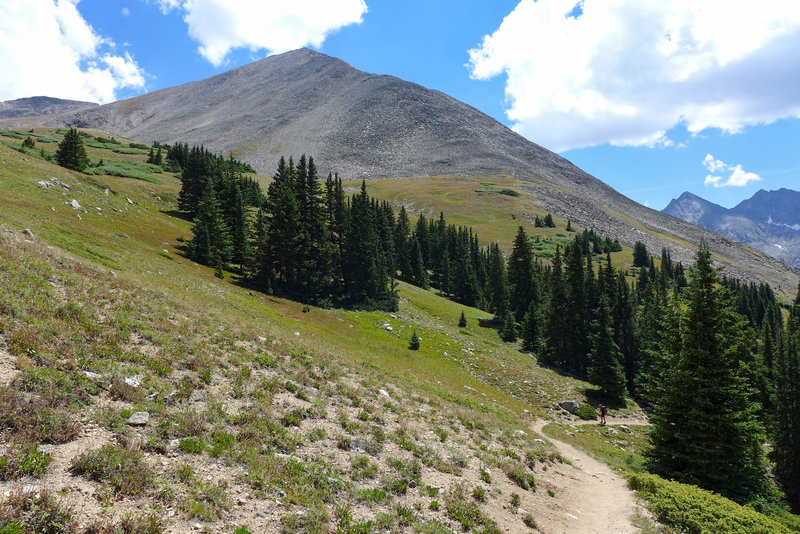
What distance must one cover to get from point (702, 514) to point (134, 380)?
19045 mm

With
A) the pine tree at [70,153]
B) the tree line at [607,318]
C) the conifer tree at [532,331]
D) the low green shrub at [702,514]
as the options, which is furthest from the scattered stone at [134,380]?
the pine tree at [70,153]

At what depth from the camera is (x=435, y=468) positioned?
12.8 meters

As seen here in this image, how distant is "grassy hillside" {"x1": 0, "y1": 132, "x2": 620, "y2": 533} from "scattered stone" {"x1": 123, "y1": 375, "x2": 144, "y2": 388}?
62 mm

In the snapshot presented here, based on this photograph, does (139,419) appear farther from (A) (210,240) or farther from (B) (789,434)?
(B) (789,434)

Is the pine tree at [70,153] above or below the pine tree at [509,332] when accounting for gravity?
above

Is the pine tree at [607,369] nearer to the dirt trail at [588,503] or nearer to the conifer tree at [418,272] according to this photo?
the dirt trail at [588,503]

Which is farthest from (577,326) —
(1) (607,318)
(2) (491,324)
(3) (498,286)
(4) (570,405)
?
(3) (498,286)

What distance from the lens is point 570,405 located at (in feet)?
113

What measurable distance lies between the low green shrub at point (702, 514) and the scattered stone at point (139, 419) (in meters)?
16.8

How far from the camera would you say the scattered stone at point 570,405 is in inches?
1348

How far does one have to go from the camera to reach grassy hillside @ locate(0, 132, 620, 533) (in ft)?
23.2

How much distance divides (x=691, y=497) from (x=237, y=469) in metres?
16.2

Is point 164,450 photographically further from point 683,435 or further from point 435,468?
point 683,435

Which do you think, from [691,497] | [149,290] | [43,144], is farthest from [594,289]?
[43,144]
